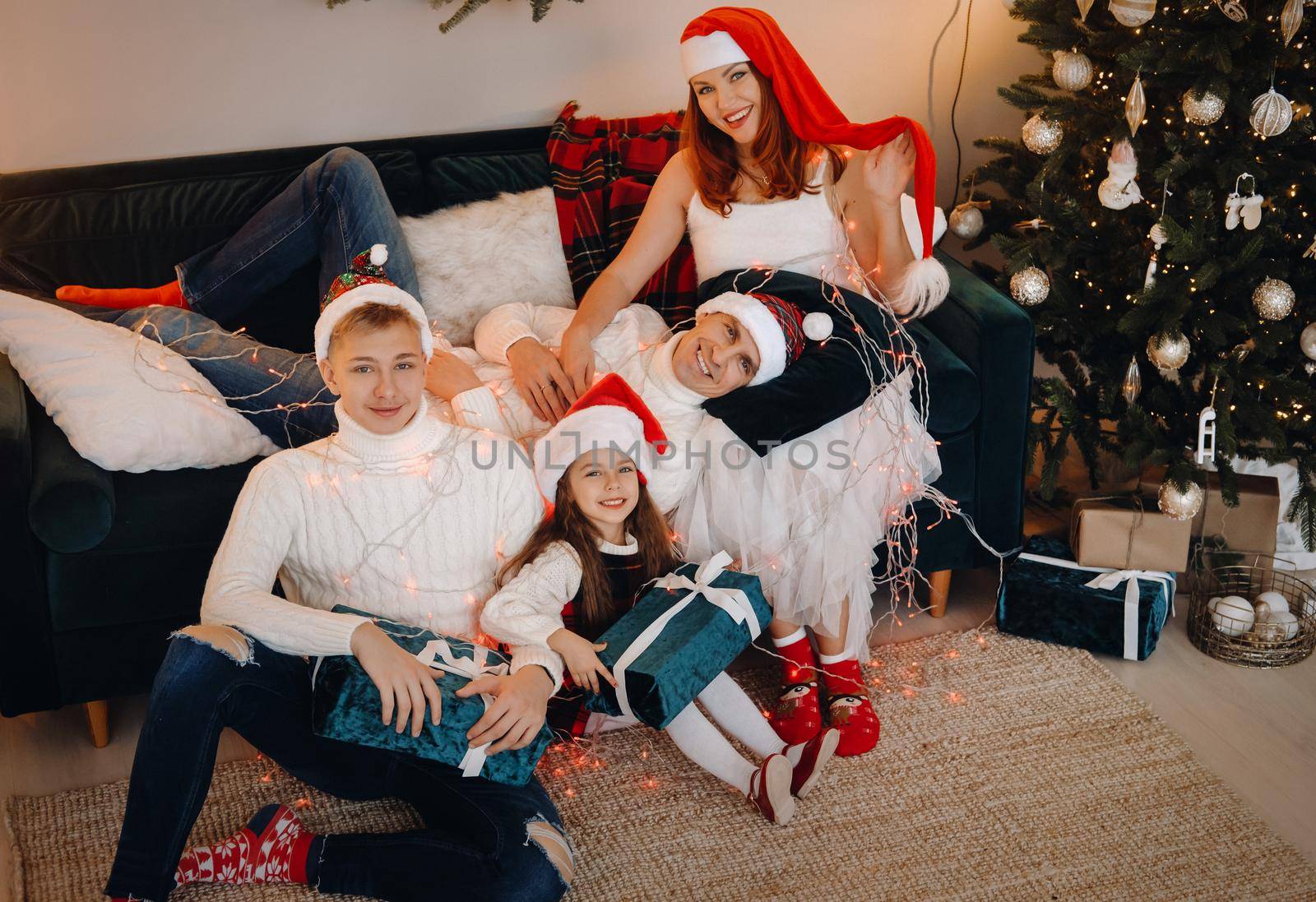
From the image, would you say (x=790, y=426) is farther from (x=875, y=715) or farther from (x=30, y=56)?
(x=30, y=56)

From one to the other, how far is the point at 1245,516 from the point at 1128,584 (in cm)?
43

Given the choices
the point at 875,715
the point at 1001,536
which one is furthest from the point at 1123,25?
the point at 875,715

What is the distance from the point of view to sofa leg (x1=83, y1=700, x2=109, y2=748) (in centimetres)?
210

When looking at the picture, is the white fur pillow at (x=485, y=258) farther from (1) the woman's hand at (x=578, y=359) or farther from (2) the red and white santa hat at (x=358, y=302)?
(2) the red and white santa hat at (x=358, y=302)

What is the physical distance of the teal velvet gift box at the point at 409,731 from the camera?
1.65 m

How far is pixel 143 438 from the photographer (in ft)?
6.60

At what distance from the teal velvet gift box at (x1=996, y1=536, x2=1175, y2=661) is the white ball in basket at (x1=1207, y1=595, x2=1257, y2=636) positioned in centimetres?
10

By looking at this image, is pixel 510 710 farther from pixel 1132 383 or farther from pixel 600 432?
pixel 1132 383

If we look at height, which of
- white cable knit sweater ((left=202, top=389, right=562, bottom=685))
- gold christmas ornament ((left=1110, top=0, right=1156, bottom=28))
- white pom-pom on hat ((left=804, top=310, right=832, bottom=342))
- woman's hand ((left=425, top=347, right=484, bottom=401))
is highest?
gold christmas ornament ((left=1110, top=0, right=1156, bottom=28))

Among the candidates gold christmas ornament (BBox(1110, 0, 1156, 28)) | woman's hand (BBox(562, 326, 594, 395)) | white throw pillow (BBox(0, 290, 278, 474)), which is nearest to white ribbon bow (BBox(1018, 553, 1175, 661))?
woman's hand (BBox(562, 326, 594, 395))

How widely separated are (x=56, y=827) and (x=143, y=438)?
0.68 m

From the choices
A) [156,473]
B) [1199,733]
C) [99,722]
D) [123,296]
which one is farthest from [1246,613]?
[123,296]

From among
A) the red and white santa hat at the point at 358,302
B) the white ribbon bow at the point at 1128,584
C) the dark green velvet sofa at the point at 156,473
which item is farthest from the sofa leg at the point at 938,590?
the red and white santa hat at the point at 358,302

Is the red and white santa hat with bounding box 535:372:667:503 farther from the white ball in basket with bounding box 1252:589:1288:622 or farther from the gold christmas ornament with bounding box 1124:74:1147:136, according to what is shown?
the white ball in basket with bounding box 1252:589:1288:622
